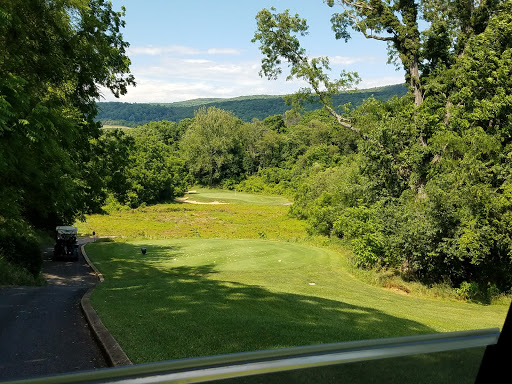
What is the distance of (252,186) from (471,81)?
78.8m

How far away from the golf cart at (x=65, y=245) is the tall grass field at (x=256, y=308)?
1.38m

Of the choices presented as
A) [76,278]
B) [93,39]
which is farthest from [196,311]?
[76,278]

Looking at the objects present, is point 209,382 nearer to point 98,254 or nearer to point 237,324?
point 237,324

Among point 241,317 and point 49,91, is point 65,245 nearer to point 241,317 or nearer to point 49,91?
point 49,91

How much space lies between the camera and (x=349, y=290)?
16.6 metres

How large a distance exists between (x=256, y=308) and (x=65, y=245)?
1891 cm

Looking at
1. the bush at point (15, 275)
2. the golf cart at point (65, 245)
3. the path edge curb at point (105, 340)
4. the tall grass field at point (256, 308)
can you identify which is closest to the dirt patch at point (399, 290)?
the tall grass field at point (256, 308)

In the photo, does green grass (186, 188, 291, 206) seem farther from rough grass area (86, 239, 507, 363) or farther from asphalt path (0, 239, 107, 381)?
asphalt path (0, 239, 107, 381)

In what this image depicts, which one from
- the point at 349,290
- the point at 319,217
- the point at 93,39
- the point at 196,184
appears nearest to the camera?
the point at 93,39

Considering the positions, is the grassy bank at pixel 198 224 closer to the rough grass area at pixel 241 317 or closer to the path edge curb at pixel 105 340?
the rough grass area at pixel 241 317

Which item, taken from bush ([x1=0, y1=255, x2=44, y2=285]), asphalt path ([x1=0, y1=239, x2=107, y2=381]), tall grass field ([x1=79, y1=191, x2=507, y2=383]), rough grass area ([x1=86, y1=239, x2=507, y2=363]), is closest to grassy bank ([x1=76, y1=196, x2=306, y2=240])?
tall grass field ([x1=79, y1=191, x2=507, y2=383])

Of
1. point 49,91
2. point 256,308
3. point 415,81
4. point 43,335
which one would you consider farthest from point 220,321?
point 415,81

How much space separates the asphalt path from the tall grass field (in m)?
0.55

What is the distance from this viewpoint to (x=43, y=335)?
8.03 metres
